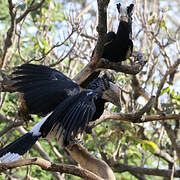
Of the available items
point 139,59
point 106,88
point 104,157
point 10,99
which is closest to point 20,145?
point 106,88

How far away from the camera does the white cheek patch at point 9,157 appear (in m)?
2.69

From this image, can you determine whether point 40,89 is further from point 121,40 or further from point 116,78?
point 116,78

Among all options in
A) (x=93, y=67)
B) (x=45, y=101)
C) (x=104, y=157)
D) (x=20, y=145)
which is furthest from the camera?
(x=104, y=157)

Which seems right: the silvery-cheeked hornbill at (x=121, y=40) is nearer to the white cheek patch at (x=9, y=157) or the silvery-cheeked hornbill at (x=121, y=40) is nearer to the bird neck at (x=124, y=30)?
the bird neck at (x=124, y=30)

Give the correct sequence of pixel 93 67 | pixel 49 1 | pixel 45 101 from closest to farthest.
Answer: pixel 45 101
pixel 93 67
pixel 49 1

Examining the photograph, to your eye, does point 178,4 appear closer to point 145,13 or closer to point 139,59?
point 145,13

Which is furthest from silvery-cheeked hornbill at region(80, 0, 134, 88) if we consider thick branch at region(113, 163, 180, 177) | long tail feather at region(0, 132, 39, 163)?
thick branch at region(113, 163, 180, 177)

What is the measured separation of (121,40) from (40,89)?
120 centimetres

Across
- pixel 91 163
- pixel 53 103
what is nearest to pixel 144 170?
pixel 91 163

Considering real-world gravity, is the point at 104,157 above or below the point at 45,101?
below

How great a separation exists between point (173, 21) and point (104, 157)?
9179 millimetres

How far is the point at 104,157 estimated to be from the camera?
14.8 ft

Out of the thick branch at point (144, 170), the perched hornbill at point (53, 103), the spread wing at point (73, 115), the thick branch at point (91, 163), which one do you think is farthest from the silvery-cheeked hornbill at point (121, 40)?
the thick branch at point (144, 170)

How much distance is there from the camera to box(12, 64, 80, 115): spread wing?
307 cm
